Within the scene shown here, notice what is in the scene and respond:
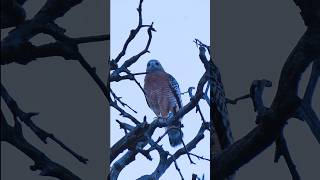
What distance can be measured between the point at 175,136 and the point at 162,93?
28cm

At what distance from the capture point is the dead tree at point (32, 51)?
2840 millimetres

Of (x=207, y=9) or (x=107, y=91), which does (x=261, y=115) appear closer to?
(x=207, y=9)

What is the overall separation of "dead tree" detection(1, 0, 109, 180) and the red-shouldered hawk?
1.04 ft

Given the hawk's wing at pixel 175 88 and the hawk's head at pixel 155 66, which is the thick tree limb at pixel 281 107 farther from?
the hawk's head at pixel 155 66

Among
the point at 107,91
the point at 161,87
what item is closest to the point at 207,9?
the point at 161,87

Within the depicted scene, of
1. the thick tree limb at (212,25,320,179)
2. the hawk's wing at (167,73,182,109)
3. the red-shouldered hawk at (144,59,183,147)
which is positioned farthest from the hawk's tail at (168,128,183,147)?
the thick tree limb at (212,25,320,179)

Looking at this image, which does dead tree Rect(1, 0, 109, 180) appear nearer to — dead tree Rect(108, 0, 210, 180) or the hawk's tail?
dead tree Rect(108, 0, 210, 180)

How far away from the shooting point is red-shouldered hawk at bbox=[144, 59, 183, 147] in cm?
306

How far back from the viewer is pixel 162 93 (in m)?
3.18

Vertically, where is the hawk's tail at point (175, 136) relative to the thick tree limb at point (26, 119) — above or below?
below

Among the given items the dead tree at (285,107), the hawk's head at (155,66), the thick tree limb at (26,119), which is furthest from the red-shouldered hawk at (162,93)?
the thick tree limb at (26,119)

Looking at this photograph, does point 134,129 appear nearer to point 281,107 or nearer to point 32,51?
point 32,51

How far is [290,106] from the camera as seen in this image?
2734mm

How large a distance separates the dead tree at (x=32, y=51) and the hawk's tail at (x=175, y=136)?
0.46 metres
